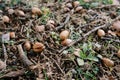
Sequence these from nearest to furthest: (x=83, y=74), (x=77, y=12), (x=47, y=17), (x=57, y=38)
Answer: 1. (x=83, y=74)
2. (x=57, y=38)
3. (x=47, y=17)
4. (x=77, y=12)

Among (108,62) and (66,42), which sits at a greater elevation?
(66,42)

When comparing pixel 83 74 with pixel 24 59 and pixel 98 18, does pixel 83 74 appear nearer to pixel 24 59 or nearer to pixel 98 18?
pixel 24 59

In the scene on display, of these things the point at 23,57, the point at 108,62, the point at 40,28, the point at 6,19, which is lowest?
the point at 108,62

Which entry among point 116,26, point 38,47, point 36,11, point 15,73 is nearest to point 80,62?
point 38,47

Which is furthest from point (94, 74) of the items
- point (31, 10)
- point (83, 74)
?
point (31, 10)

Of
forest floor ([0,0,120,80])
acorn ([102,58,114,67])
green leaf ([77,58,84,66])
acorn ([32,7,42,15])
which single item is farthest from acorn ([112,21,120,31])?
acorn ([32,7,42,15])

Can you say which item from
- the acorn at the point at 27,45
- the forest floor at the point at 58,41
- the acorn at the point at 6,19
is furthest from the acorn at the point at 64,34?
the acorn at the point at 6,19

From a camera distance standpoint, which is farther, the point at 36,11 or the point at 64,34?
the point at 36,11

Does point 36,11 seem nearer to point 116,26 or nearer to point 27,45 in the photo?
point 27,45
